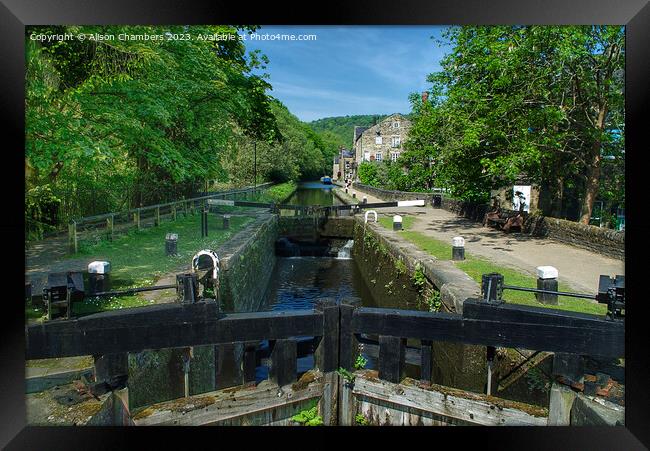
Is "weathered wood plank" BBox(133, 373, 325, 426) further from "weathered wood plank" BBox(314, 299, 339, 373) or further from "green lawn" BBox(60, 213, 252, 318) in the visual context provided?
"green lawn" BBox(60, 213, 252, 318)

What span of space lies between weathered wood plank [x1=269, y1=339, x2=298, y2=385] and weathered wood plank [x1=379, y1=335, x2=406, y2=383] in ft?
2.39

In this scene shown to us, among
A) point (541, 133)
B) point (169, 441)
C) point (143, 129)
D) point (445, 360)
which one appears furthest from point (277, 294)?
point (169, 441)

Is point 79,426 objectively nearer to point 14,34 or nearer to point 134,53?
point 14,34

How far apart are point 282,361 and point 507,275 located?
4.57 m

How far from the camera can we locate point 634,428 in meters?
3.02

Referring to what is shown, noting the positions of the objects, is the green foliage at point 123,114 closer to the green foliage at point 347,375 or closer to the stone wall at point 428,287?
the green foliage at point 347,375

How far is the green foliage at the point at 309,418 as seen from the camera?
11.3ft

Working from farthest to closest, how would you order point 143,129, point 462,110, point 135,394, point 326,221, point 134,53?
point 326,221
point 462,110
point 143,129
point 134,53
point 135,394

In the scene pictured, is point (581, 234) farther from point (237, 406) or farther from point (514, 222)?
point (237, 406)

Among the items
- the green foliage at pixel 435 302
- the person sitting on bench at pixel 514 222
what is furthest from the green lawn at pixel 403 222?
the green foliage at pixel 435 302

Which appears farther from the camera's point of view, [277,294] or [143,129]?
[277,294]

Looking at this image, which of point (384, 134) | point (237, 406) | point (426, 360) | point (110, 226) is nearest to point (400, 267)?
point (426, 360)

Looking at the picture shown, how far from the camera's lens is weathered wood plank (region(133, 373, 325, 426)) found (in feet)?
10.4
